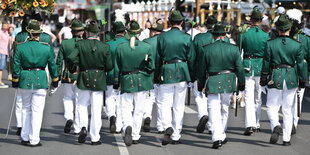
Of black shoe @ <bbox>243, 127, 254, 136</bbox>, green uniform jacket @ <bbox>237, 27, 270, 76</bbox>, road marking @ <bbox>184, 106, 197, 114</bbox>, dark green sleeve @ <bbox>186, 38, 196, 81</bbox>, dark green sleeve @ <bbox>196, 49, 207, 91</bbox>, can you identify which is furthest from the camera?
road marking @ <bbox>184, 106, 197, 114</bbox>

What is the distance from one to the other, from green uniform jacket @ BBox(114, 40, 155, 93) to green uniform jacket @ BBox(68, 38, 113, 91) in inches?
8.2

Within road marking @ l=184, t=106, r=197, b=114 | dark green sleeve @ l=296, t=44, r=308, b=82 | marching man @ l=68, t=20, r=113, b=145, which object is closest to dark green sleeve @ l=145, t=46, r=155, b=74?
marching man @ l=68, t=20, r=113, b=145

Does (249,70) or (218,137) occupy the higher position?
(249,70)

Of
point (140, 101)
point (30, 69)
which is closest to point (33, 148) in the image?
point (30, 69)

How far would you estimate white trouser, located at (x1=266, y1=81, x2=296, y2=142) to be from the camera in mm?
9336

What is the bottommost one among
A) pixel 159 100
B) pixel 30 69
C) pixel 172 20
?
pixel 159 100

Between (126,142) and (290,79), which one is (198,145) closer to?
(126,142)

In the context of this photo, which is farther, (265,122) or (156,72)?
(265,122)

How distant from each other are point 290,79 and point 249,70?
129 centimetres

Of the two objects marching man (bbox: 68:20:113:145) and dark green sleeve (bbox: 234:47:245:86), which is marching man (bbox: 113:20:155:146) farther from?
dark green sleeve (bbox: 234:47:245:86)

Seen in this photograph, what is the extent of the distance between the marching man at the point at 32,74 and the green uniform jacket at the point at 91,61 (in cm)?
42

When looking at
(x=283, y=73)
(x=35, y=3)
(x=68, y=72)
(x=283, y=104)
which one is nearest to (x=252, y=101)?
(x=283, y=104)

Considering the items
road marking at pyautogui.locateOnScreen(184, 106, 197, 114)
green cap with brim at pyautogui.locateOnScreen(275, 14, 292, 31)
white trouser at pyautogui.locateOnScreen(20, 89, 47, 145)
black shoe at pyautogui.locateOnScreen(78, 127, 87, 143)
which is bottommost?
road marking at pyautogui.locateOnScreen(184, 106, 197, 114)

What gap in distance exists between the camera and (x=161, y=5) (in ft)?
90.5
